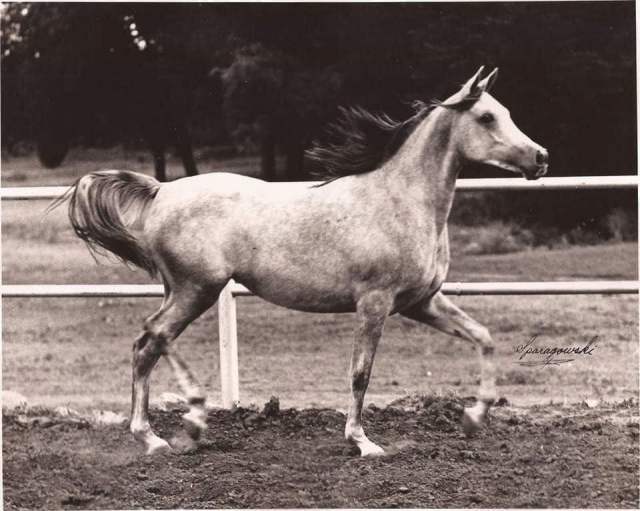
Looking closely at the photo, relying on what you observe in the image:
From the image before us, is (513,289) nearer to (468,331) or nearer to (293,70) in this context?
(468,331)

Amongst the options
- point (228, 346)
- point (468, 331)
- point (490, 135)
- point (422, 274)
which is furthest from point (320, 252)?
point (228, 346)

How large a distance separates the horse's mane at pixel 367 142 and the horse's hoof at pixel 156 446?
1.37 m

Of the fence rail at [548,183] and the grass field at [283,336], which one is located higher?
the fence rail at [548,183]

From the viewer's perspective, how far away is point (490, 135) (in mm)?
3648

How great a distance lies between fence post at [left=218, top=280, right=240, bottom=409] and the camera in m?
4.55

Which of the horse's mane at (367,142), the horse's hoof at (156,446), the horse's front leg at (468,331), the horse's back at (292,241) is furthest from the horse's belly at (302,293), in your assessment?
the horse's hoof at (156,446)

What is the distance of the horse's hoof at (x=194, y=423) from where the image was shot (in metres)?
3.91

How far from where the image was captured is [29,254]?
16.9ft

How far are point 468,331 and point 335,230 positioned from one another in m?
0.76

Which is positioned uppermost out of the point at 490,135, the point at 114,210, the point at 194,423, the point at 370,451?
the point at 490,135

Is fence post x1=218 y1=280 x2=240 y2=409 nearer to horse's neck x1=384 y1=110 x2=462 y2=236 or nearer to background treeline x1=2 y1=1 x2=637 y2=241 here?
background treeline x1=2 y1=1 x2=637 y2=241

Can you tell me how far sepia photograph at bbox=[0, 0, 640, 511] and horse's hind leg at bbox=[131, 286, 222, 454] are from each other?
1 centimetres
